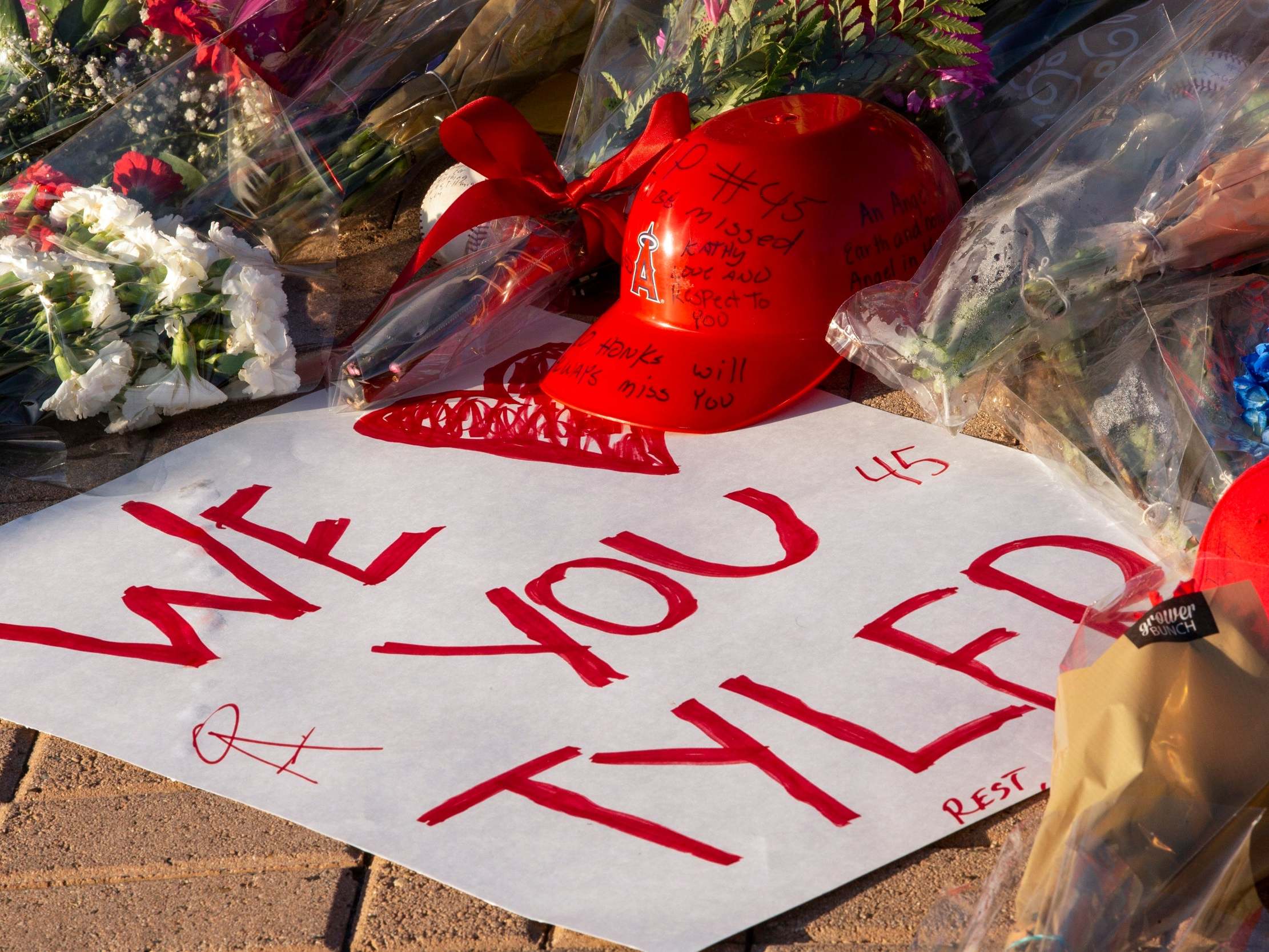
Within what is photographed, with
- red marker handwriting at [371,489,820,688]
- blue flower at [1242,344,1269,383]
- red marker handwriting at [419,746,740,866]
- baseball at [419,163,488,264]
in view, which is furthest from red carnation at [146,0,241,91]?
blue flower at [1242,344,1269,383]

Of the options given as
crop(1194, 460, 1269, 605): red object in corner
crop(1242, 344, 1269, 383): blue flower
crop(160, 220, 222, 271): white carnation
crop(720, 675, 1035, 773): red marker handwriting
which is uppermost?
crop(160, 220, 222, 271): white carnation

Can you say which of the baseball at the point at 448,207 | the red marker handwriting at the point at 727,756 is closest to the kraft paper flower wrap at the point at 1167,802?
the red marker handwriting at the point at 727,756

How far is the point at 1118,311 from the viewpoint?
1.64 m

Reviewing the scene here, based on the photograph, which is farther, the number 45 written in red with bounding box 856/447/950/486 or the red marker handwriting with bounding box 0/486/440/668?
the number 45 written in red with bounding box 856/447/950/486

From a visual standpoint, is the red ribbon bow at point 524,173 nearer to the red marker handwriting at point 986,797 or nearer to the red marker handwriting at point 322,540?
the red marker handwriting at point 322,540

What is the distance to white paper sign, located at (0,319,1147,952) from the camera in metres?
1.22

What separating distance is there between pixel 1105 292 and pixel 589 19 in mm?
1182

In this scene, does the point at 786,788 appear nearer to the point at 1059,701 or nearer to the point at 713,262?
the point at 1059,701

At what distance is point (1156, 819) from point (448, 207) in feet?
4.69

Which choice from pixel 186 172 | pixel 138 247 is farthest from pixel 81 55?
pixel 138 247

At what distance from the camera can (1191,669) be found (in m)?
1.04

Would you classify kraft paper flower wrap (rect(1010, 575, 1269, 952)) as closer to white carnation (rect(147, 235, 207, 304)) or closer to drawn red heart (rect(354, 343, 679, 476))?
drawn red heart (rect(354, 343, 679, 476))

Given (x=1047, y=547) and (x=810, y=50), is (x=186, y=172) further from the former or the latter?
(x=1047, y=547)
